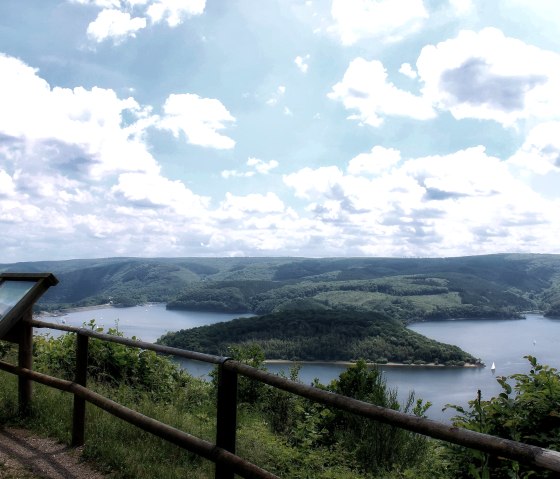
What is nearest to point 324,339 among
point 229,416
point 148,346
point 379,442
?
point 379,442

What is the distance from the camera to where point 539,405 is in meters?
3.50

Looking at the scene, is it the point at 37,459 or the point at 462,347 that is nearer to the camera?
the point at 37,459

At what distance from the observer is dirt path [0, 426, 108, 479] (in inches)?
155

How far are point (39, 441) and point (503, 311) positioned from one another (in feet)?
698

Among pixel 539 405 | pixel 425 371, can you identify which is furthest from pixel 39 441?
pixel 425 371

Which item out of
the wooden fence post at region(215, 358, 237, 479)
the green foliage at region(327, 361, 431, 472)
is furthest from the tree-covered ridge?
the wooden fence post at region(215, 358, 237, 479)

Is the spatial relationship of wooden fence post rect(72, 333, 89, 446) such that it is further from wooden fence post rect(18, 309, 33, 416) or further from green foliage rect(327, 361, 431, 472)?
green foliage rect(327, 361, 431, 472)

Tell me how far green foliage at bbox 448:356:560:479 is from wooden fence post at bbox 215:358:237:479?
1554 millimetres

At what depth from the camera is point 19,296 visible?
4.81 m

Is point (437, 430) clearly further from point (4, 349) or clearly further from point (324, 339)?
point (324, 339)

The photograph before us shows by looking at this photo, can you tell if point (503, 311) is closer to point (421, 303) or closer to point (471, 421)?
point (421, 303)

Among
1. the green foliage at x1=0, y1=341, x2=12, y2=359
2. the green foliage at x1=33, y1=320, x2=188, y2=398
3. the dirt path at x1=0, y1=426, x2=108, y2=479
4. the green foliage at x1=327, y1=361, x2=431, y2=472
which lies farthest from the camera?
the green foliage at x1=0, y1=341, x2=12, y2=359

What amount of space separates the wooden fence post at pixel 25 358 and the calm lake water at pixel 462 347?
24331 mm

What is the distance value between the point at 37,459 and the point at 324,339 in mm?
107958
